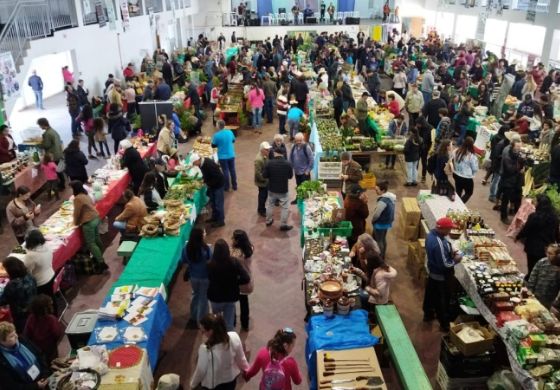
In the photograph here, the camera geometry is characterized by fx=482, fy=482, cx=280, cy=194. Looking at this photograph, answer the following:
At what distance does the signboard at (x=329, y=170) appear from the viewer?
8.96 metres

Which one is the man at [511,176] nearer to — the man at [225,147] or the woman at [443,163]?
the woman at [443,163]

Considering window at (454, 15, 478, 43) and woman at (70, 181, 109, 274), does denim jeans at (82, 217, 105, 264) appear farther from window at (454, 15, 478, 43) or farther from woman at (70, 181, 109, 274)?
window at (454, 15, 478, 43)

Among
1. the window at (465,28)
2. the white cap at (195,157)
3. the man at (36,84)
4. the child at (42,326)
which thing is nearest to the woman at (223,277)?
the child at (42,326)

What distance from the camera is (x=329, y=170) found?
A: 29.6 feet

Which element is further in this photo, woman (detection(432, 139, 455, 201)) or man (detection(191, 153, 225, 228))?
woman (detection(432, 139, 455, 201))

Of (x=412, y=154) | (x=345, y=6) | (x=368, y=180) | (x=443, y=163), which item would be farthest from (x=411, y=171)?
(x=345, y=6)

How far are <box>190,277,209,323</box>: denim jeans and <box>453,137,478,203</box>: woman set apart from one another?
15.5 feet

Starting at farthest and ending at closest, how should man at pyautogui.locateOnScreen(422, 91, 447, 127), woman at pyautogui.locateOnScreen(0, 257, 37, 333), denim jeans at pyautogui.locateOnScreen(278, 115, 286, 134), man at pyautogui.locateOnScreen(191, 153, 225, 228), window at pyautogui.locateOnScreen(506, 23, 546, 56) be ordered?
window at pyautogui.locateOnScreen(506, 23, 546, 56)
denim jeans at pyautogui.locateOnScreen(278, 115, 286, 134)
man at pyautogui.locateOnScreen(422, 91, 447, 127)
man at pyautogui.locateOnScreen(191, 153, 225, 228)
woman at pyautogui.locateOnScreen(0, 257, 37, 333)

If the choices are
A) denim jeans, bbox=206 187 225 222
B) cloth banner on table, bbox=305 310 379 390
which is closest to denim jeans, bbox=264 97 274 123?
denim jeans, bbox=206 187 225 222

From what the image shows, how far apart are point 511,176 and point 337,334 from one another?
5168 millimetres

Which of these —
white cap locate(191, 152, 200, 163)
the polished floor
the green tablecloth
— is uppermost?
white cap locate(191, 152, 200, 163)

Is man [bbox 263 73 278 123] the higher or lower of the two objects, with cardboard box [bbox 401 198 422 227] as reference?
higher

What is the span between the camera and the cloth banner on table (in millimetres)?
4777

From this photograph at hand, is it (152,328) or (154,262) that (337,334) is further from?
(154,262)
